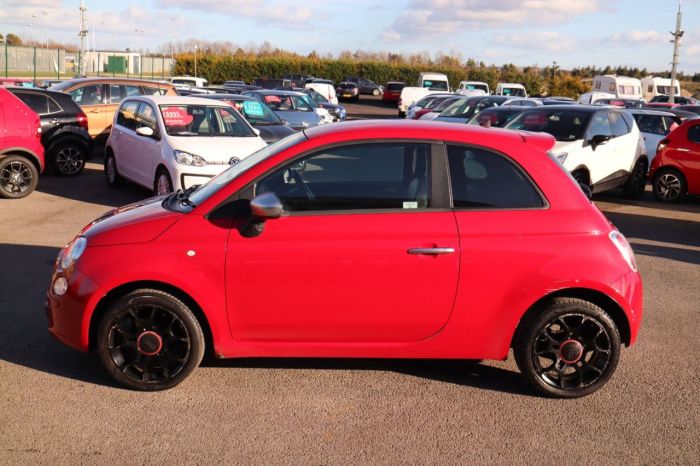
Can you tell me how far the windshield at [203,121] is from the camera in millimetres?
12055

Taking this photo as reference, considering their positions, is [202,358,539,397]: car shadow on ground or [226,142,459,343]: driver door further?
[202,358,539,397]: car shadow on ground

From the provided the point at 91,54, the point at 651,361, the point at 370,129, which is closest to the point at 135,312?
the point at 370,129

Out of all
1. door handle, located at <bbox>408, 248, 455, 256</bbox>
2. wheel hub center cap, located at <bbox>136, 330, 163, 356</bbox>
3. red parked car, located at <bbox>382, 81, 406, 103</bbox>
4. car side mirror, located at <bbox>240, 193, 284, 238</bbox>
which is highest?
red parked car, located at <bbox>382, 81, 406, 103</bbox>

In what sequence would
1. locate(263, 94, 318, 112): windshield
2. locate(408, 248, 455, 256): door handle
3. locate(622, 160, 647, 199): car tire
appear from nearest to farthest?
locate(408, 248, 455, 256): door handle
locate(622, 160, 647, 199): car tire
locate(263, 94, 318, 112): windshield

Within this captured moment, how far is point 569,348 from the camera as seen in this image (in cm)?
499

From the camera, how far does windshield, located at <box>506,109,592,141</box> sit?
13266mm

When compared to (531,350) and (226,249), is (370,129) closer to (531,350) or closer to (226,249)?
(226,249)

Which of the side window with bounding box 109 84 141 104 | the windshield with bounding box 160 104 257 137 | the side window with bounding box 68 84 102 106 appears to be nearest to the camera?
the windshield with bounding box 160 104 257 137

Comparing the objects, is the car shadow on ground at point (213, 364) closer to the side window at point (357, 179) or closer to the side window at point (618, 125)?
the side window at point (357, 179)

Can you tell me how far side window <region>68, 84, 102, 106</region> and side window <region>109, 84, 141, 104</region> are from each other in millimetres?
293

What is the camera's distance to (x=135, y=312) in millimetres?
4891

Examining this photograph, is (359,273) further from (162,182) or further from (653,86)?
(653,86)

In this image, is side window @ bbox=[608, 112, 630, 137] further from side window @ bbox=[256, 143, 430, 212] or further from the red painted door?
the red painted door

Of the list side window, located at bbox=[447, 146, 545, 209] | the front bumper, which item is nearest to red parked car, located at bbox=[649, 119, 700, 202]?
side window, located at bbox=[447, 146, 545, 209]
